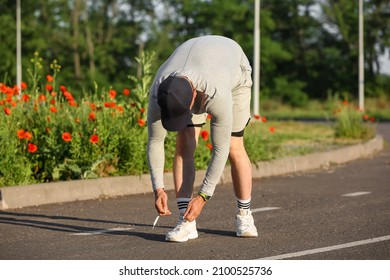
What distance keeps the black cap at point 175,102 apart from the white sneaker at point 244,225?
1368 mm

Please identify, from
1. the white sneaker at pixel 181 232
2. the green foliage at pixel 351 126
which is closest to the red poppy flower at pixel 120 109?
the white sneaker at pixel 181 232

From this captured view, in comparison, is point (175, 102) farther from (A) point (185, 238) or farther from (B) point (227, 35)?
(B) point (227, 35)

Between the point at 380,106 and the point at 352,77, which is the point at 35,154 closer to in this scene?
the point at 380,106

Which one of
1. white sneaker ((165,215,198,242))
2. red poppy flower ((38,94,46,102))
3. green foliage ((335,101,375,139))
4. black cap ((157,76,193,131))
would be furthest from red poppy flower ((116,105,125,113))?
green foliage ((335,101,375,139))

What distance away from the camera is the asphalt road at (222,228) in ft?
22.7

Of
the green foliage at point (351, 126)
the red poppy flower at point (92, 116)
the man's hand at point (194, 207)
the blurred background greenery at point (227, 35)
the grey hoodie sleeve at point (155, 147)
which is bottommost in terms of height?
the blurred background greenery at point (227, 35)

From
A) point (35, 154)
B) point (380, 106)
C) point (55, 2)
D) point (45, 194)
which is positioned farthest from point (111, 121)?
point (55, 2)

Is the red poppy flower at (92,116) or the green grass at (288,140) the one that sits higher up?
the red poppy flower at (92,116)

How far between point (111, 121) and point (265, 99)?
41637 millimetres

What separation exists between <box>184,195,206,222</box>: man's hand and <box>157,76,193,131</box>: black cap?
649mm

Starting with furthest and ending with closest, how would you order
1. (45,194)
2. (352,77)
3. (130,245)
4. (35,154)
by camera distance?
(352,77) < (35,154) < (45,194) < (130,245)

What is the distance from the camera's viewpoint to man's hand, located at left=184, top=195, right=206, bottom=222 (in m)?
6.92

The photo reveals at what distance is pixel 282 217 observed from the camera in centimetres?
895

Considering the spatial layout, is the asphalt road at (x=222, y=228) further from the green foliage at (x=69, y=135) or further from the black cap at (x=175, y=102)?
the black cap at (x=175, y=102)
